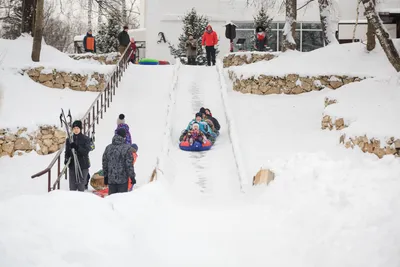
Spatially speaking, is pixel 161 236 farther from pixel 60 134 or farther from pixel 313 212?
pixel 60 134

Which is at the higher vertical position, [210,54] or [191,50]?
[191,50]

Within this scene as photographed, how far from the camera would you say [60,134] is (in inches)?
639

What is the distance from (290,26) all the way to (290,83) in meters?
3.05

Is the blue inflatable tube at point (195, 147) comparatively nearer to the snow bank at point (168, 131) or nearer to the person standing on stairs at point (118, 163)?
the snow bank at point (168, 131)

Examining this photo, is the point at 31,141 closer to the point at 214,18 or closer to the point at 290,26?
the point at 290,26

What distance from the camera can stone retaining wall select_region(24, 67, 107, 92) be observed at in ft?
66.2

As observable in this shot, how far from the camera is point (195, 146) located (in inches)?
607

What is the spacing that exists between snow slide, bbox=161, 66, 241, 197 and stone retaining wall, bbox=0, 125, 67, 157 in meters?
3.09

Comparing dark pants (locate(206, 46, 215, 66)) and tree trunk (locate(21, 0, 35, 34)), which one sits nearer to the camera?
tree trunk (locate(21, 0, 35, 34))

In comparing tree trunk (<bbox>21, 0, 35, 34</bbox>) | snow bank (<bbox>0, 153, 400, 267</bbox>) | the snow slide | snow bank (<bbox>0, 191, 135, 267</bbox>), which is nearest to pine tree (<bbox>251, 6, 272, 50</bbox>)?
the snow slide

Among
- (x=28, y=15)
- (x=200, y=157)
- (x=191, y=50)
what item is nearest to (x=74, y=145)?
(x=200, y=157)

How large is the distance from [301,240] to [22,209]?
3.52m

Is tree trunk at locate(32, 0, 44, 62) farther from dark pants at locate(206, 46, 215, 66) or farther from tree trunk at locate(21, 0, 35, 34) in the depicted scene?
dark pants at locate(206, 46, 215, 66)

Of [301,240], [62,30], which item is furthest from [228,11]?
[62,30]
